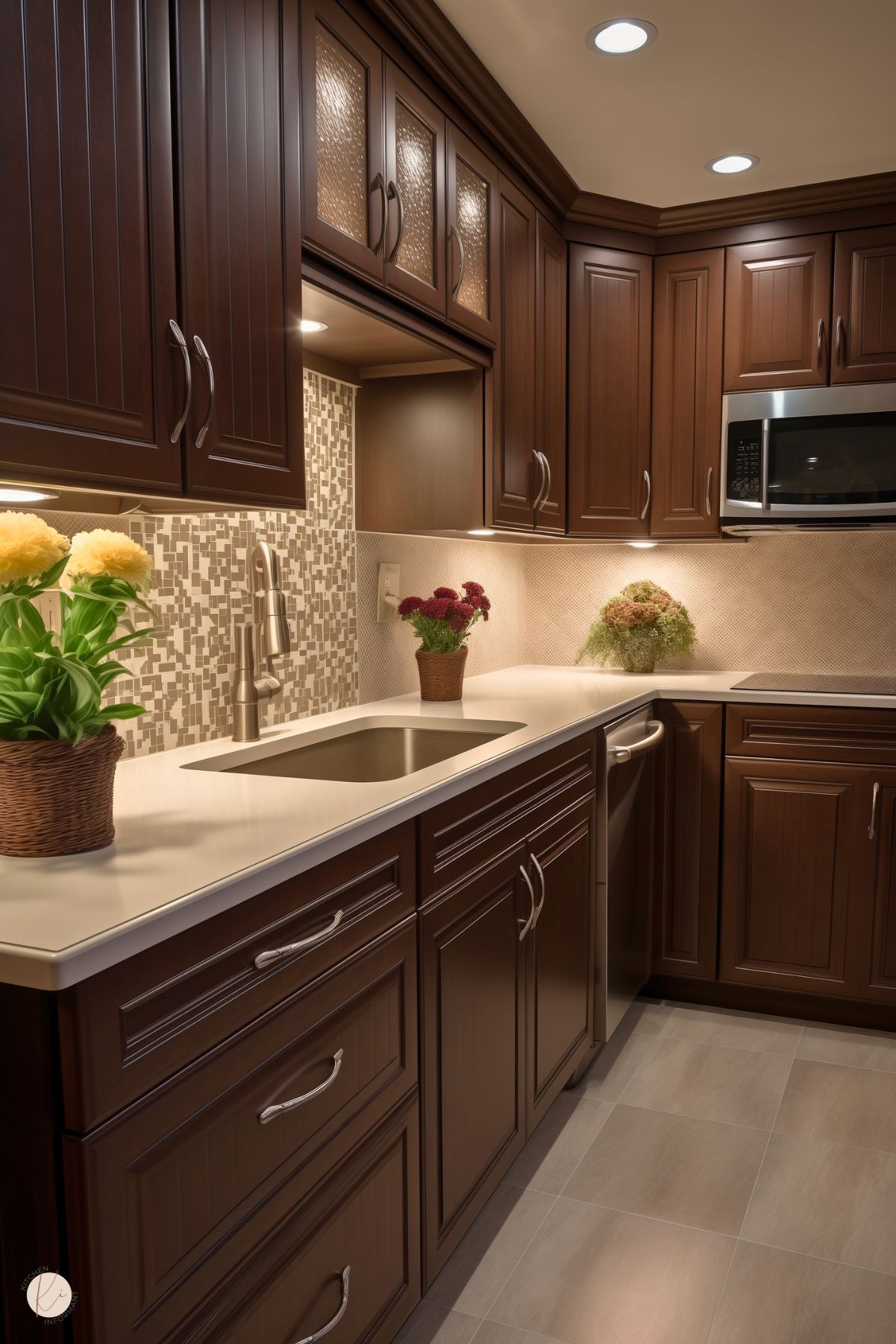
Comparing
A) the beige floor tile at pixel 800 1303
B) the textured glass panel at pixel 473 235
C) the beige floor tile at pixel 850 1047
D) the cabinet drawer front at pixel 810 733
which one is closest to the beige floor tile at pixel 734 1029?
the beige floor tile at pixel 850 1047

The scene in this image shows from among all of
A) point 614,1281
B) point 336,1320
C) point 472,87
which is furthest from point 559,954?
point 472,87

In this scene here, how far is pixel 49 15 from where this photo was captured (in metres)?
1.13

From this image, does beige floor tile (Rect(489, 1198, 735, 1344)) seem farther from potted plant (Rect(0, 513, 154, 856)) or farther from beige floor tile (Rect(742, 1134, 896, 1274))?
potted plant (Rect(0, 513, 154, 856))

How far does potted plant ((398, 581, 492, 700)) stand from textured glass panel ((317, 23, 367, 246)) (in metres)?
0.98

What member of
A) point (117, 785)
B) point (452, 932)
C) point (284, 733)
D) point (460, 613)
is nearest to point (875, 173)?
point (460, 613)

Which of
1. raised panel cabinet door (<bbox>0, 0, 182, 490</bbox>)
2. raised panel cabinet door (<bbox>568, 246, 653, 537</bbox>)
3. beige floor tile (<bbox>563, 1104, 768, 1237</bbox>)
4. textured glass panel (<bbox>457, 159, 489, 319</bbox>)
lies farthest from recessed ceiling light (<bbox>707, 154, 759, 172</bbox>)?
beige floor tile (<bbox>563, 1104, 768, 1237</bbox>)

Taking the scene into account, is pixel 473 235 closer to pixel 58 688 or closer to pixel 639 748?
pixel 639 748

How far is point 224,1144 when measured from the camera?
1.08m

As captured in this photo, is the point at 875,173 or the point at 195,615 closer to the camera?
the point at 195,615

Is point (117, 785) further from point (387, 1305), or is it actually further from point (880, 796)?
point (880, 796)

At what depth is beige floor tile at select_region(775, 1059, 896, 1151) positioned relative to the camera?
2.28 metres

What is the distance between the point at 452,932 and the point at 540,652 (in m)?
2.19

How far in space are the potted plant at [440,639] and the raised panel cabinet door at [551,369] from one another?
465mm

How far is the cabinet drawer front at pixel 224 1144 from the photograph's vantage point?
0.93 metres
